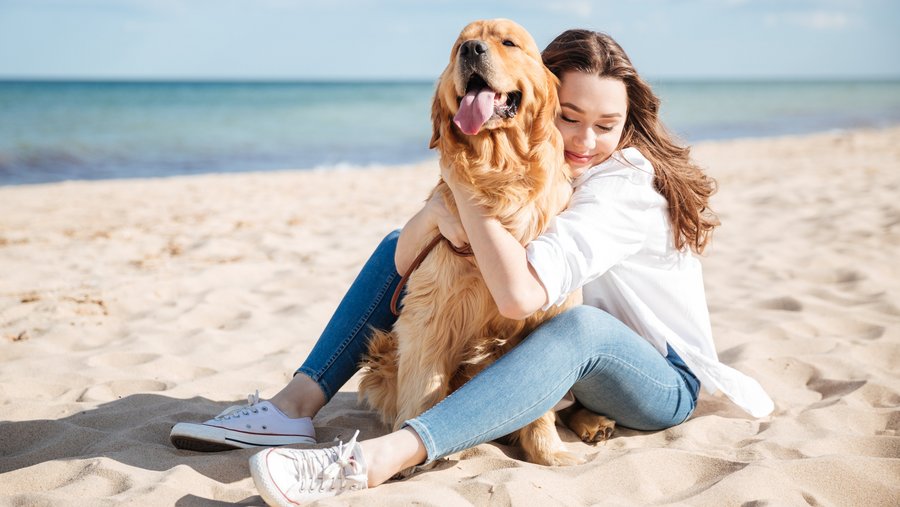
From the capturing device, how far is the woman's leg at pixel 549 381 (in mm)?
2229

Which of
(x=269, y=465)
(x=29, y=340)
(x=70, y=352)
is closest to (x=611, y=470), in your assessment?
(x=269, y=465)

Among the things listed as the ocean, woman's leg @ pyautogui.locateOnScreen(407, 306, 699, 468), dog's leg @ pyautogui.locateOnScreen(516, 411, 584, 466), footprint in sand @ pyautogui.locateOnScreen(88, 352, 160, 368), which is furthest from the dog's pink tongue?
the ocean

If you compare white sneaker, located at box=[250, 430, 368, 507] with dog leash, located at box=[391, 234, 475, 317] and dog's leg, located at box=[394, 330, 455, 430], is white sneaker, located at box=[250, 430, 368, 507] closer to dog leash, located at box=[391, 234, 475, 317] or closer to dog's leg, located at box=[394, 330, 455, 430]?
dog's leg, located at box=[394, 330, 455, 430]

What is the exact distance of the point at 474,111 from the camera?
Answer: 2.34m

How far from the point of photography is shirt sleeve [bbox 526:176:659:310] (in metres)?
2.28

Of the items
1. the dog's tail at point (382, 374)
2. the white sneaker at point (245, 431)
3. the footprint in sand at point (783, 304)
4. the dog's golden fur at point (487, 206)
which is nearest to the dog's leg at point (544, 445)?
the dog's golden fur at point (487, 206)

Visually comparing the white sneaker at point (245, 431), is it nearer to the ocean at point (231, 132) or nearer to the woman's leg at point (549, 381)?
the woman's leg at point (549, 381)

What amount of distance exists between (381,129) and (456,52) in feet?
66.7

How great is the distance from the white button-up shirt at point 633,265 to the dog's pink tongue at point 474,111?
16.4 inches

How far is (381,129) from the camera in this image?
73.5ft

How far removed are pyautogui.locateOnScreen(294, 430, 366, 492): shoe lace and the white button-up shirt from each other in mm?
798

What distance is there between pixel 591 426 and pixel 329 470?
3.38 feet

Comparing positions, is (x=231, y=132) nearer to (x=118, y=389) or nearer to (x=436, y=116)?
(x=118, y=389)

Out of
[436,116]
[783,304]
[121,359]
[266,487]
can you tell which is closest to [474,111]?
[436,116]
